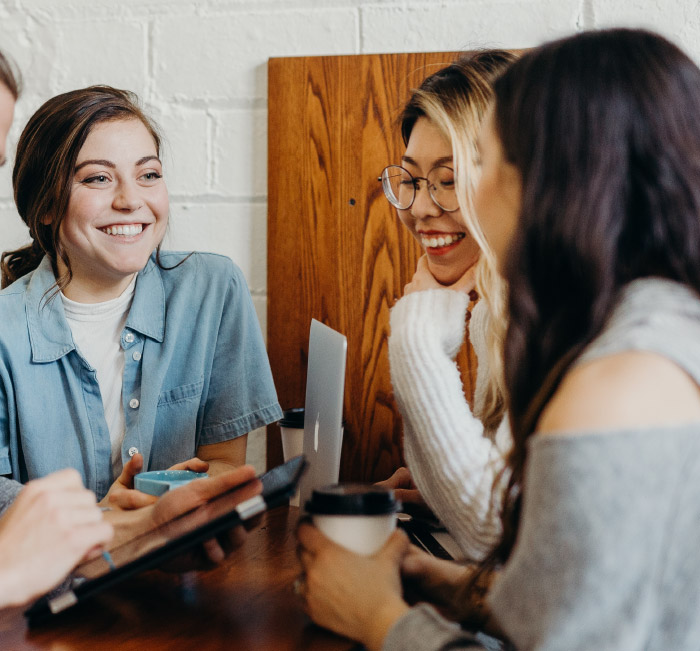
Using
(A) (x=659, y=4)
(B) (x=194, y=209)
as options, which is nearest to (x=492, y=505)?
(B) (x=194, y=209)

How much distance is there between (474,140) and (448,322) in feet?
0.97

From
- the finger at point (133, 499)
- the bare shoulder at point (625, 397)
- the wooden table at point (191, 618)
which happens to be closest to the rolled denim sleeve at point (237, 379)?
the finger at point (133, 499)

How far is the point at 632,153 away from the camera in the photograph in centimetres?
62

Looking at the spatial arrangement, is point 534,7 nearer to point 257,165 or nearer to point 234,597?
point 257,165

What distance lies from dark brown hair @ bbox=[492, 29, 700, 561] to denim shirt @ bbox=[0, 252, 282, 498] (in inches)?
36.6

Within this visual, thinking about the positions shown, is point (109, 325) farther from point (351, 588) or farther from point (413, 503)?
point (351, 588)

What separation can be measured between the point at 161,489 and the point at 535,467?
65 centimetres

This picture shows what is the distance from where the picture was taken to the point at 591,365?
0.55 metres

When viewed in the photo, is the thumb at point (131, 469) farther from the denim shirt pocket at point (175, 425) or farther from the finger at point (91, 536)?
the finger at point (91, 536)

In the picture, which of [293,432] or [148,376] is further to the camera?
[148,376]

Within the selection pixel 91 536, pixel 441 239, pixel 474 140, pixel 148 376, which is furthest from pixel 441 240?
pixel 91 536

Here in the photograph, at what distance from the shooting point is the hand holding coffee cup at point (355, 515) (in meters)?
0.71

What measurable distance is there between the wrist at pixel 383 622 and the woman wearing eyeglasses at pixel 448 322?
0.27m

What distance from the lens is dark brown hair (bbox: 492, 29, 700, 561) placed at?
24.0 inches
